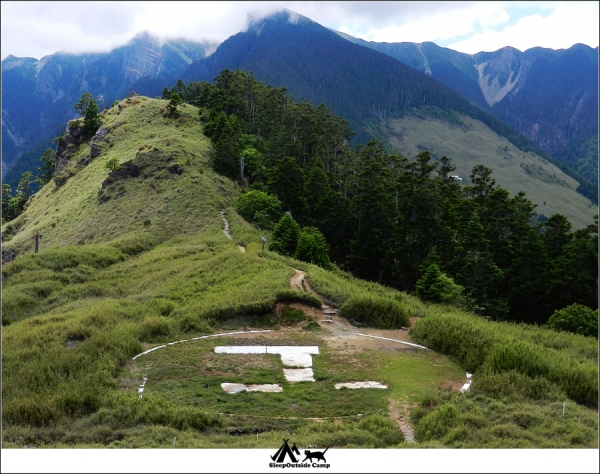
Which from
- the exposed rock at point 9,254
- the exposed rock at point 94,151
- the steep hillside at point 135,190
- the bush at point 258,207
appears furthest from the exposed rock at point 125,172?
the exposed rock at point 94,151

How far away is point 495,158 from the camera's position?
145250 mm

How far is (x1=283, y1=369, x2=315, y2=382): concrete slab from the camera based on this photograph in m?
14.8

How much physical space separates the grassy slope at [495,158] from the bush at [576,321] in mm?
99142

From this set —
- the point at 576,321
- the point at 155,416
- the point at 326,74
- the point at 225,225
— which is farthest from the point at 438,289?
the point at 326,74

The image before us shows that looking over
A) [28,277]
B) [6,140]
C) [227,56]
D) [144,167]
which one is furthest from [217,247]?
[6,140]

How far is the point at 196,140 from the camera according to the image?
187 ft

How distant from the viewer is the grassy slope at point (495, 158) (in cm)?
12456

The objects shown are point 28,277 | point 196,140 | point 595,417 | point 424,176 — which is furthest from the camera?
point 196,140

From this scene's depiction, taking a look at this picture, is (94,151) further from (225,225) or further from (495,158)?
(495,158)

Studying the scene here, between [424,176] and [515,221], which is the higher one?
[424,176]

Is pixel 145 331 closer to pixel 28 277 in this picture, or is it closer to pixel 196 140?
pixel 28 277

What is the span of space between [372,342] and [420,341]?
1.89 metres

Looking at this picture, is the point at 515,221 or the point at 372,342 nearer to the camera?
the point at 372,342

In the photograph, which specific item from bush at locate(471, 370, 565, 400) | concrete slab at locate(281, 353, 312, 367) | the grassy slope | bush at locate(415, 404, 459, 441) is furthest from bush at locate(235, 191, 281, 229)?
the grassy slope
